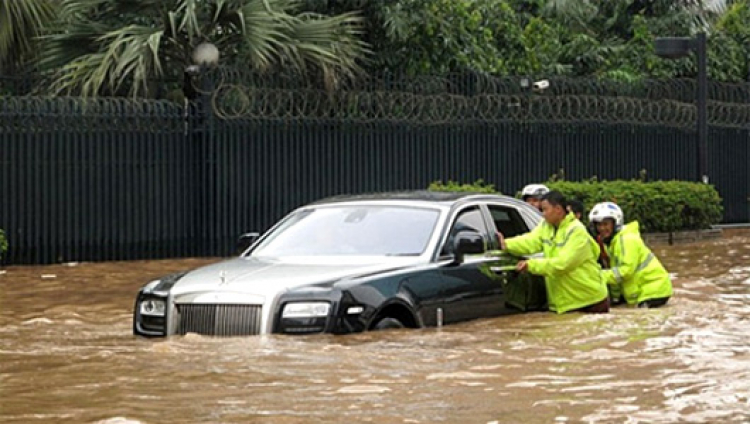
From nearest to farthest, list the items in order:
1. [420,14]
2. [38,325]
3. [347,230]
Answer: [347,230], [38,325], [420,14]

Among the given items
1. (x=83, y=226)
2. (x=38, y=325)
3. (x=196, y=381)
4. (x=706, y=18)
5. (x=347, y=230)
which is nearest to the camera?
(x=196, y=381)

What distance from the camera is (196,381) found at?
11320 millimetres

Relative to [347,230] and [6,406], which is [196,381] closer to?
[6,406]

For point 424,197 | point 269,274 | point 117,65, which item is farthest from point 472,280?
point 117,65

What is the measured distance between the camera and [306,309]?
41.3 ft

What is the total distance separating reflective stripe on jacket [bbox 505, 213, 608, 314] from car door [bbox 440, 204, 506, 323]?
0.31m

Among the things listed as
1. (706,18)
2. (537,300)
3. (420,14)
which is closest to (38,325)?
(537,300)

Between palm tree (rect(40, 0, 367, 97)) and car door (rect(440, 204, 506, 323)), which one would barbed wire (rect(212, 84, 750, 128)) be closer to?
palm tree (rect(40, 0, 367, 97))

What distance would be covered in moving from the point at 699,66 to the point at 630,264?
15173mm

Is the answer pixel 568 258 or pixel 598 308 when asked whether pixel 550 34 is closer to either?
pixel 598 308

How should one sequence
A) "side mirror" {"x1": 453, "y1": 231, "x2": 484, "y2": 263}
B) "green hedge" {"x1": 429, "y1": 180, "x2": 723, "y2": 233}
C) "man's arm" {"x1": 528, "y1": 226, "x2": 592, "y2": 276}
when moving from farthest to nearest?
"green hedge" {"x1": 429, "y1": 180, "x2": 723, "y2": 233}
"man's arm" {"x1": 528, "y1": 226, "x2": 592, "y2": 276}
"side mirror" {"x1": 453, "y1": 231, "x2": 484, "y2": 263}

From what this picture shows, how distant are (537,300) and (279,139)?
36.4 ft

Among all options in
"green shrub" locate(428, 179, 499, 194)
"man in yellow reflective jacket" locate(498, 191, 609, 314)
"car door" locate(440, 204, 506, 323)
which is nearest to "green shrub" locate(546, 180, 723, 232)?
"green shrub" locate(428, 179, 499, 194)

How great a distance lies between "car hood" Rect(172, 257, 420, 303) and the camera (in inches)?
500
